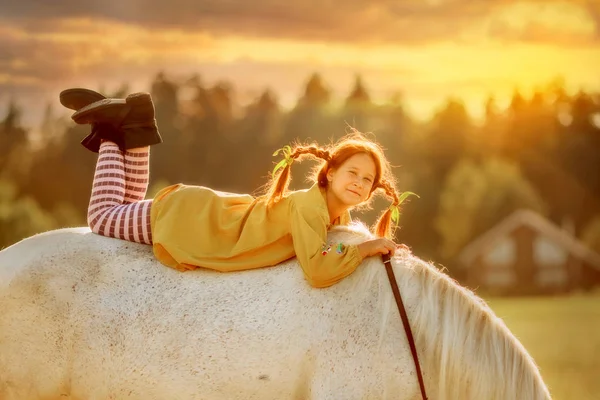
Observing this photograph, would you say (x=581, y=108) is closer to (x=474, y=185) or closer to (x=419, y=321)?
(x=474, y=185)

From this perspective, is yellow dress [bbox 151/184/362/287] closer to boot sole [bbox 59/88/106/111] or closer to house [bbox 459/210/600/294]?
boot sole [bbox 59/88/106/111]

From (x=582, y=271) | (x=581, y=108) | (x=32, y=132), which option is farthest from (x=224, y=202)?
(x=582, y=271)

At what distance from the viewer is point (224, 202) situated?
4.64m

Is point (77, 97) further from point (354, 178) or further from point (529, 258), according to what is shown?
point (529, 258)

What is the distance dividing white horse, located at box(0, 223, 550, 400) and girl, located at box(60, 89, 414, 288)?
0.34ft

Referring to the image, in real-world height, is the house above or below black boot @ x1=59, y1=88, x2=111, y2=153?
below

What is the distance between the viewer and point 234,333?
428 centimetres

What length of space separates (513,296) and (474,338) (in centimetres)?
5507

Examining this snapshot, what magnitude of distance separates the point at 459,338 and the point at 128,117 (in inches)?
89.8

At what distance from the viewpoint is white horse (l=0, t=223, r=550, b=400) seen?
4141 millimetres

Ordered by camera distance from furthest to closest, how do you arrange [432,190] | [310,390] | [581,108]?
1. [432,190]
2. [581,108]
3. [310,390]

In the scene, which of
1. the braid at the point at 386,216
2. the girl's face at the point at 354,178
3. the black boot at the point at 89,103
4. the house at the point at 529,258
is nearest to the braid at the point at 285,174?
the girl's face at the point at 354,178

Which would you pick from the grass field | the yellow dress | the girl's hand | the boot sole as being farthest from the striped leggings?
the grass field

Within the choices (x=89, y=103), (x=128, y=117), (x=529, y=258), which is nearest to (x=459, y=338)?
(x=128, y=117)
